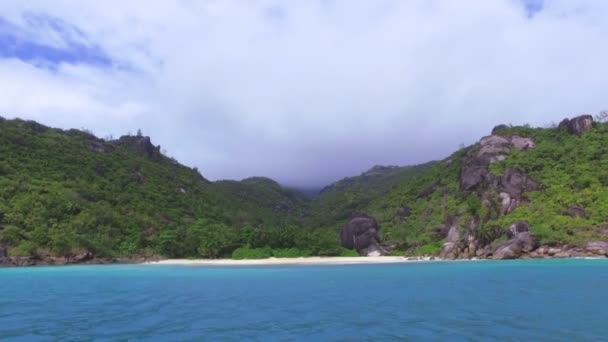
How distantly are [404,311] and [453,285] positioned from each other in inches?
431

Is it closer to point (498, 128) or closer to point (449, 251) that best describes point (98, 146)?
point (449, 251)

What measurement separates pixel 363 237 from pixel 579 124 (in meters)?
51.7

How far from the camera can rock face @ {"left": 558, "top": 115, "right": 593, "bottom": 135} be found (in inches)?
3703

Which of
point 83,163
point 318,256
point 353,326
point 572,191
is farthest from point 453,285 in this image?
point 83,163

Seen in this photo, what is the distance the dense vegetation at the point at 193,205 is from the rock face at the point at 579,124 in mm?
1594

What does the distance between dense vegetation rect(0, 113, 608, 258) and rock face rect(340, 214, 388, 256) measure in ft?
10.8

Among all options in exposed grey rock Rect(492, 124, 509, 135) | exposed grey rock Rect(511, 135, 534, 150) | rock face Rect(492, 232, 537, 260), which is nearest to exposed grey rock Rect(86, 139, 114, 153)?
exposed grey rock Rect(492, 124, 509, 135)

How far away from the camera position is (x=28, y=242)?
71125 millimetres

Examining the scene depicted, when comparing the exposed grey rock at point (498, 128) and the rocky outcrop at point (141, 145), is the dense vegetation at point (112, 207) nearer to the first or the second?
the rocky outcrop at point (141, 145)

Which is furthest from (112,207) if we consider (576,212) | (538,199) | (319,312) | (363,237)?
(319,312)

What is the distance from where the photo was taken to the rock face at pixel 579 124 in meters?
94.1

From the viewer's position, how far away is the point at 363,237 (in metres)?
83.4

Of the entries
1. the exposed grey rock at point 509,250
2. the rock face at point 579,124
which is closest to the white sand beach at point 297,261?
the exposed grey rock at point 509,250

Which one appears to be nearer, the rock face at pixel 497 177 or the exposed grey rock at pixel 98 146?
the rock face at pixel 497 177
